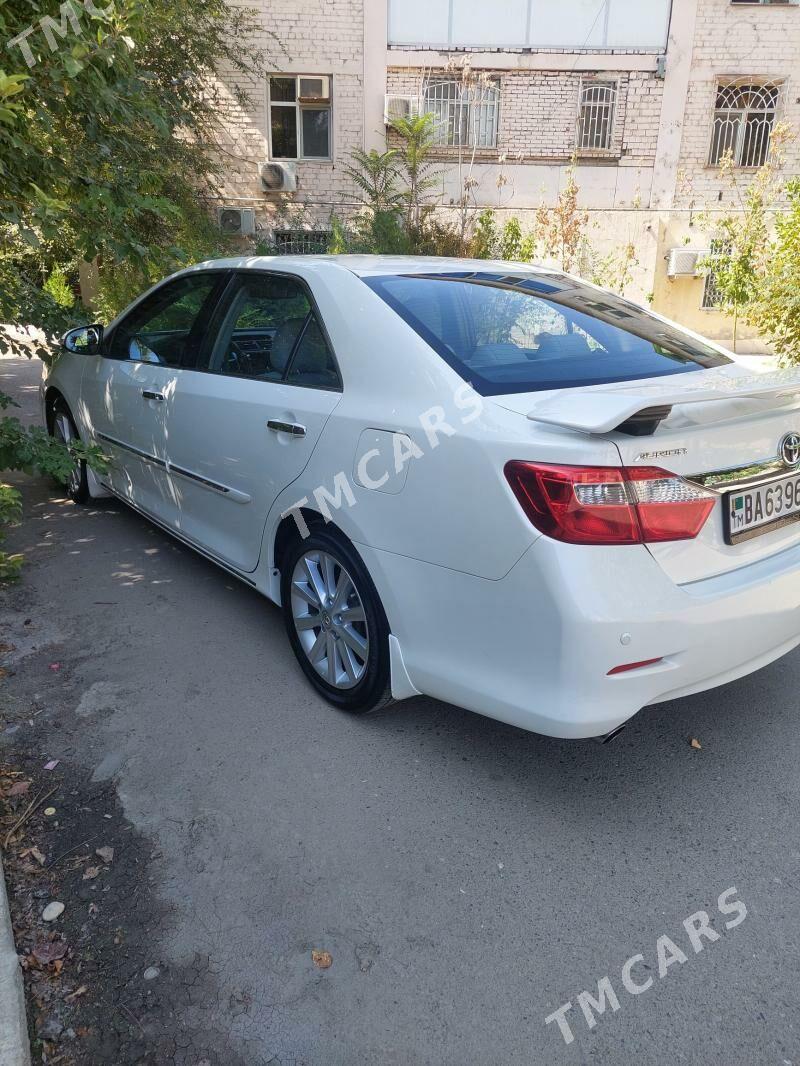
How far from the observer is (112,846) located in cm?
248

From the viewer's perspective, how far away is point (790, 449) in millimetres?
2570

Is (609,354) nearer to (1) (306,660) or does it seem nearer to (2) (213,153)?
(1) (306,660)

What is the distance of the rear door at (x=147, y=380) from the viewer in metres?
4.12

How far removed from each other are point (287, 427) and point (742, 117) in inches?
635

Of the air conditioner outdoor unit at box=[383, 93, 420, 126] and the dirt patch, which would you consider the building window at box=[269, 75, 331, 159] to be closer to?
the air conditioner outdoor unit at box=[383, 93, 420, 126]

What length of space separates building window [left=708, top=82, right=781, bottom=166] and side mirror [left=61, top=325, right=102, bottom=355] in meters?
14.4

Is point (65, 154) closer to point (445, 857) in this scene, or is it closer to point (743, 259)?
point (445, 857)

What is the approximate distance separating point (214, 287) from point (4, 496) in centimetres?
139

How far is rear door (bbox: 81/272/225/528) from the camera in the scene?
4117mm

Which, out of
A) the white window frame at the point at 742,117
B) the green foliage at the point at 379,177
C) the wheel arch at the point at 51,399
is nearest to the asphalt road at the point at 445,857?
the wheel arch at the point at 51,399

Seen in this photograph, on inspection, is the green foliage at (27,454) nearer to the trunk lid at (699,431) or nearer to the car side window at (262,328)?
the car side window at (262,328)

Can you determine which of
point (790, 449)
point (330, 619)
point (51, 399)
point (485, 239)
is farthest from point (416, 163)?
point (790, 449)
